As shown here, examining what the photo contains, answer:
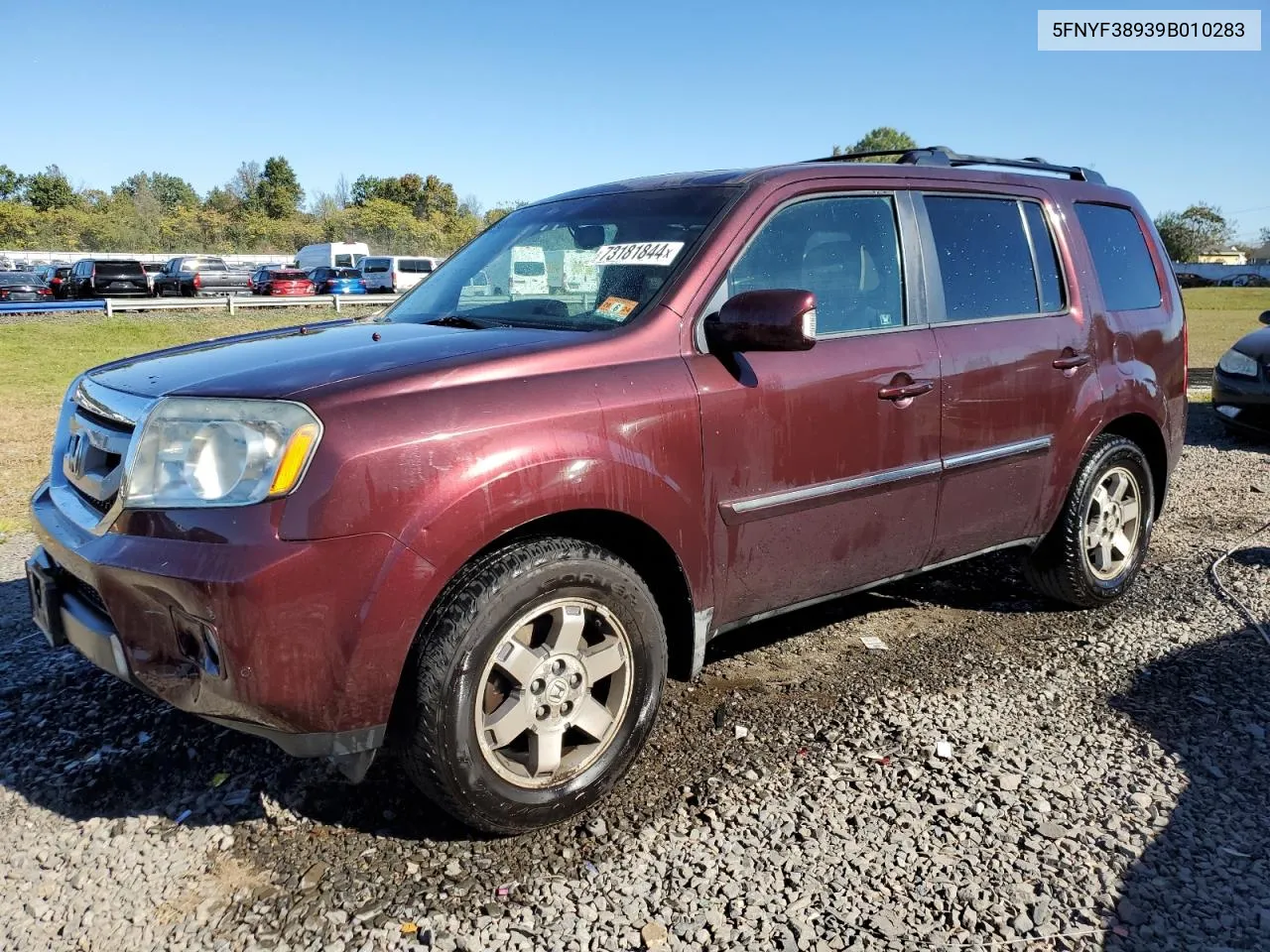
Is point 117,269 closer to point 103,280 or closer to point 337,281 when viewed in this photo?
point 103,280

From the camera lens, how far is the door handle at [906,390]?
3.36 m

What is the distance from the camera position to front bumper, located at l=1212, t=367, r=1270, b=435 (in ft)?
28.9

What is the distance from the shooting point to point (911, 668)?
3.87 m

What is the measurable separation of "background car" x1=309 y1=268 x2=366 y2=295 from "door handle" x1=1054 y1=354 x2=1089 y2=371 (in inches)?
1365

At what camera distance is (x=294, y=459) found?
7.58ft

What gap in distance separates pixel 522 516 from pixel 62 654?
2.56 meters

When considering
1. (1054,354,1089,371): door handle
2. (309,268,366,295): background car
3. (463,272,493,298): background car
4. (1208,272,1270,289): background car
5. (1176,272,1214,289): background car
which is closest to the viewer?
(463,272,493,298): background car

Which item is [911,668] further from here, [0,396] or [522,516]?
[0,396]

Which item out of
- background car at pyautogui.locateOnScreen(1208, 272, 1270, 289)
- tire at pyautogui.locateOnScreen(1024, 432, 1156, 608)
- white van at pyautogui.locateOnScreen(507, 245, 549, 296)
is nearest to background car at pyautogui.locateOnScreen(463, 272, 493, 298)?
white van at pyautogui.locateOnScreen(507, 245, 549, 296)

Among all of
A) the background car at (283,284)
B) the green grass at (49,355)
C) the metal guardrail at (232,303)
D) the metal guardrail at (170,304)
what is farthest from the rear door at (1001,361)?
the background car at (283,284)

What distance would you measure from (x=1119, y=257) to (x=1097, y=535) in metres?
1.31

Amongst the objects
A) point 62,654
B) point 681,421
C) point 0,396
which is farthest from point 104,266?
point 681,421

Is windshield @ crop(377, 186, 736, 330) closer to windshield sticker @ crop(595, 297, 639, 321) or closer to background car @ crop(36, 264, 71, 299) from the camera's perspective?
windshield sticker @ crop(595, 297, 639, 321)

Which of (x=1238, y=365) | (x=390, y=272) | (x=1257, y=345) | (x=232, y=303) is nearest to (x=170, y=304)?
(x=232, y=303)
